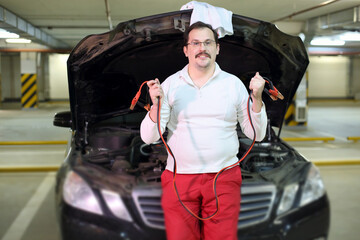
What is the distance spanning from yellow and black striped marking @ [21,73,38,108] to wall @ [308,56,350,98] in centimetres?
1334

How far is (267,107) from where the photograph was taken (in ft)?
9.29

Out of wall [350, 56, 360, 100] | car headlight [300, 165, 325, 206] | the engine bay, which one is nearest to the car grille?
car headlight [300, 165, 325, 206]

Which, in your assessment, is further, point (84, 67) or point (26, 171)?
point (26, 171)

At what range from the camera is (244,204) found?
77.7 inches

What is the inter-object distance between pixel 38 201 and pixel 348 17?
6.79 metres

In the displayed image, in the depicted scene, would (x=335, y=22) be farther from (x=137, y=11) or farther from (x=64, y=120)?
(x=64, y=120)

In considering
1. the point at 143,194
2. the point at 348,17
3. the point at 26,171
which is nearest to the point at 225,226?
the point at 143,194

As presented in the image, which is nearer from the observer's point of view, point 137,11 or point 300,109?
point 137,11

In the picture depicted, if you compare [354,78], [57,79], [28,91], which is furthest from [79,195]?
[354,78]

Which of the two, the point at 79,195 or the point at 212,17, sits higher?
the point at 212,17

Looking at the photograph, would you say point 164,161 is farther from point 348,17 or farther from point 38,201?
point 348,17

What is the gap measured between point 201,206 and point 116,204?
0.42 metres

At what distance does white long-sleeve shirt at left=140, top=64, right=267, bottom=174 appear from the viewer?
1.91 metres

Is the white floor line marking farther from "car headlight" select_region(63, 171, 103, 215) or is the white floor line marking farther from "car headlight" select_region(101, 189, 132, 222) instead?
"car headlight" select_region(101, 189, 132, 222)
